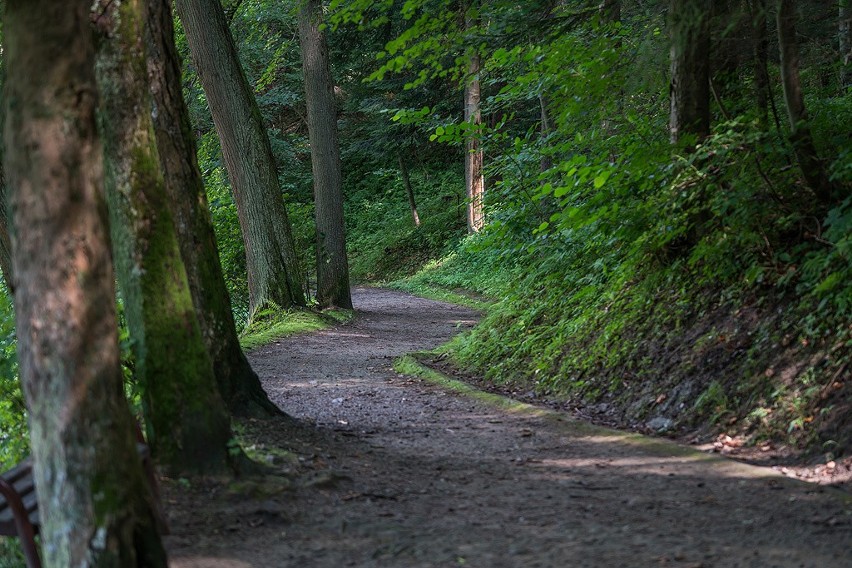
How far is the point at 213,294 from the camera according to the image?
6.39 metres

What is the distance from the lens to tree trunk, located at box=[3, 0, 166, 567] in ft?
10.9

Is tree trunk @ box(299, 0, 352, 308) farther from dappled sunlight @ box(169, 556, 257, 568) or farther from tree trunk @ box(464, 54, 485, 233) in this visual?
dappled sunlight @ box(169, 556, 257, 568)

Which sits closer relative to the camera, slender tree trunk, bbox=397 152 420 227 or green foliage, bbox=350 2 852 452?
green foliage, bbox=350 2 852 452

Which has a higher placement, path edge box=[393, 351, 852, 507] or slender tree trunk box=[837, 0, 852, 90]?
slender tree trunk box=[837, 0, 852, 90]

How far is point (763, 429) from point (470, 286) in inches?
809

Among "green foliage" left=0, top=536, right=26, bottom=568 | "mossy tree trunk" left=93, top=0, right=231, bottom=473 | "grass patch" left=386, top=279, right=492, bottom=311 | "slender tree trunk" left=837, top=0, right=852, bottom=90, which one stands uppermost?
"slender tree trunk" left=837, top=0, right=852, bottom=90

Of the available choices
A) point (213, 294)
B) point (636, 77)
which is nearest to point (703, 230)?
point (636, 77)

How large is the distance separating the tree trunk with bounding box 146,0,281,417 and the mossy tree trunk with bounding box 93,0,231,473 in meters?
1.09

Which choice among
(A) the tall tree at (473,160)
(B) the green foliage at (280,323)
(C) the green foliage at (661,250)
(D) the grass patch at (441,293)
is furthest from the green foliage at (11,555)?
(A) the tall tree at (473,160)

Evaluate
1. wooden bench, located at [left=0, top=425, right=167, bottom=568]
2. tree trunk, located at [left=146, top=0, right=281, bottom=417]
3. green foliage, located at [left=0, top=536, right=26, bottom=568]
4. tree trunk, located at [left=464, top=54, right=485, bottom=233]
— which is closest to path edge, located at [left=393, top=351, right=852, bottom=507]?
tree trunk, located at [left=146, top=0, right=281, bottom=417]

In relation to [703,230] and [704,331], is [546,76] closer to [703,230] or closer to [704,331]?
[703,230]

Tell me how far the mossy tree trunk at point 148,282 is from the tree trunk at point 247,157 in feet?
30.9

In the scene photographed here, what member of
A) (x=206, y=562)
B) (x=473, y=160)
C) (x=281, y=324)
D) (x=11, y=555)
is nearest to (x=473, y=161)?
(x=473, y=160)

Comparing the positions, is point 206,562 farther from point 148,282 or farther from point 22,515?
point 148,282
